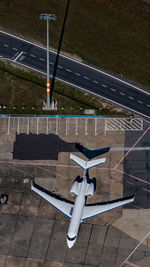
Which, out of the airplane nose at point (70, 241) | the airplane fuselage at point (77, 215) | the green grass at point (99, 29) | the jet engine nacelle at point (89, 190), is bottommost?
the airplane nose at point (70, 241)

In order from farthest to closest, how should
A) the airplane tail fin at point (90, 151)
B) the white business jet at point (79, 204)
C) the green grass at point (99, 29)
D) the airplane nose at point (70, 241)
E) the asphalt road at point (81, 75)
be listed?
1. the green grass at point (99, 29)
2. the asphalt road at point (81, 75)
3. the airplane tail fin at point (90, 151)
4. the white business jet at point (79, 204)
5. the airplane nose at point (70, 241)

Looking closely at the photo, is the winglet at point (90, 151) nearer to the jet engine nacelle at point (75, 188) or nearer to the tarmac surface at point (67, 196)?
the tarmac surface at point (67, 196)

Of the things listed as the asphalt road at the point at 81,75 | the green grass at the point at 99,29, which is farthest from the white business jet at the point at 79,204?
the green grass at the point at 99,29

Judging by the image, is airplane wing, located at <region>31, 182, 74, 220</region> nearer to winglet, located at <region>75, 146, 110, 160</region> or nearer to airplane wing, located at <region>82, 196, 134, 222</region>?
airplane wing, located at <region>82, 196, 134, 222</region>

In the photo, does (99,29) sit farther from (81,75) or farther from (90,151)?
(90,151)

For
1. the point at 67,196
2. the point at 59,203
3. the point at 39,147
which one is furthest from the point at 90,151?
the point at 59,203

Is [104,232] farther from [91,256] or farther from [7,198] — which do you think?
[7,198]

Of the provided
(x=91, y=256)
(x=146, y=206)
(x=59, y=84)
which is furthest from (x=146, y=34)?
(x=91, y=256)
